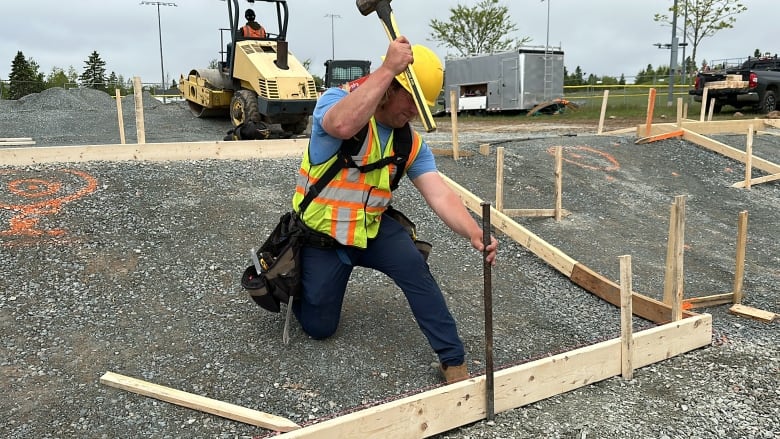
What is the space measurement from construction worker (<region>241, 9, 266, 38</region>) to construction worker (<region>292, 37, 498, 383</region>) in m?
8.95

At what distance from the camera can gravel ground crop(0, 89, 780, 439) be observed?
3000 mm

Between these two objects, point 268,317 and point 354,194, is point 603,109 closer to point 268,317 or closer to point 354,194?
point 268,317

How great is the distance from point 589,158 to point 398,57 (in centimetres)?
775

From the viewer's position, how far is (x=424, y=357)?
3.56 m

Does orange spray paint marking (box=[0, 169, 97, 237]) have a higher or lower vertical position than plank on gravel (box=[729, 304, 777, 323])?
higher

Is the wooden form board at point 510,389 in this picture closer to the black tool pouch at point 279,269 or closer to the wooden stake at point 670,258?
the wooden stake at point 670,258

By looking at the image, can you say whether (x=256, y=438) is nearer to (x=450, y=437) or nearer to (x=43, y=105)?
(x=450, y=437)

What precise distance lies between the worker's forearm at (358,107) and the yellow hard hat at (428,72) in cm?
35

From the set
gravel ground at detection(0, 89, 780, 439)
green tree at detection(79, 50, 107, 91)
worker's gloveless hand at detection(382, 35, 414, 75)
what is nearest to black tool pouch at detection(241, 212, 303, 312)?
gravel ground at detection(0, 89, 780, 439)

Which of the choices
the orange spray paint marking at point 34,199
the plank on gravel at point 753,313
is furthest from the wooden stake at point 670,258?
the orange spray paint marking at point 34,199

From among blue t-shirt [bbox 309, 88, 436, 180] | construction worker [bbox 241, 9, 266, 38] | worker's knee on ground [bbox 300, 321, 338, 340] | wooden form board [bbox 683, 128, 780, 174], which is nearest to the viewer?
blue t-shirt [bbox 309, 88, 436, 180]

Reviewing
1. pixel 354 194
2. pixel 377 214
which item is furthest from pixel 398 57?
pixel 377 214

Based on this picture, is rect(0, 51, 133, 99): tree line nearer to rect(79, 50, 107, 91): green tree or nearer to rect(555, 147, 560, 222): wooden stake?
rect(79, 50, 107, 91): green tree

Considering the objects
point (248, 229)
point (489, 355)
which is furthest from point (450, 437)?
point (248, 229)
